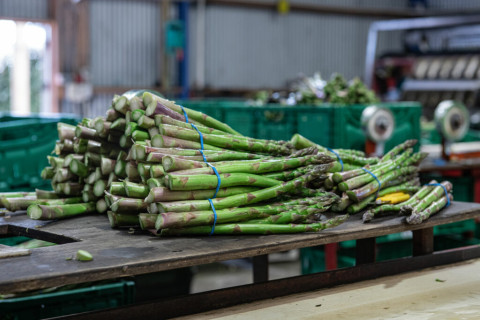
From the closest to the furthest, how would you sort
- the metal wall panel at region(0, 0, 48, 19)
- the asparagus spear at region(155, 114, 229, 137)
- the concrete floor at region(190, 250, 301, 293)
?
the asparagus spear at region(155, 114, 229, 137) < the concrete floor at region(190, 250, 301, 293) < the metal wall panel at region(0, 0, 48, 19)

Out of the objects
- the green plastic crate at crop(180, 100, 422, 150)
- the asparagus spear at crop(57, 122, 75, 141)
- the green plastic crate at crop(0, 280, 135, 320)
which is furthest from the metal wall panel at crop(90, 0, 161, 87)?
the asparagus spear at crop(57, 122, 75, 141)

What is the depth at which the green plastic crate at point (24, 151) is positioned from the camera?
193 inches

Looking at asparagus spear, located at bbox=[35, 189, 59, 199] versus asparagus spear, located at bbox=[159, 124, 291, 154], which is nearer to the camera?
asparagus spear, located at bbox=[159, 124, 291, 154]

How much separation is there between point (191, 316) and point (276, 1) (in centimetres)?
1332

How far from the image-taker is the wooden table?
7.42 ft

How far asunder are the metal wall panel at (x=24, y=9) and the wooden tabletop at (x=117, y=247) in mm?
10095

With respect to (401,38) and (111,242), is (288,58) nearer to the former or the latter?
(401,38)

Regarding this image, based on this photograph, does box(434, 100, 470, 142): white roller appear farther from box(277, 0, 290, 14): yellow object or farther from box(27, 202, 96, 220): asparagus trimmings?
box(277, 0, 290, 14): yellow object

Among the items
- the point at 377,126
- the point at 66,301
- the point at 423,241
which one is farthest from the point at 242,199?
the point at 377,126

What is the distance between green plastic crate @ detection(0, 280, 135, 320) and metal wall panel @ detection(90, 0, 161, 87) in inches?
387

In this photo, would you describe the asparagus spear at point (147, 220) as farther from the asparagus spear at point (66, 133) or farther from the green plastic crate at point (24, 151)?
the green plastic crate at point (24, 151)

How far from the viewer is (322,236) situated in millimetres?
2893

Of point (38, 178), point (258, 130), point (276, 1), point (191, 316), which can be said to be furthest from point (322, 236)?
point (276, 1)

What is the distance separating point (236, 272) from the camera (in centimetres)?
799
